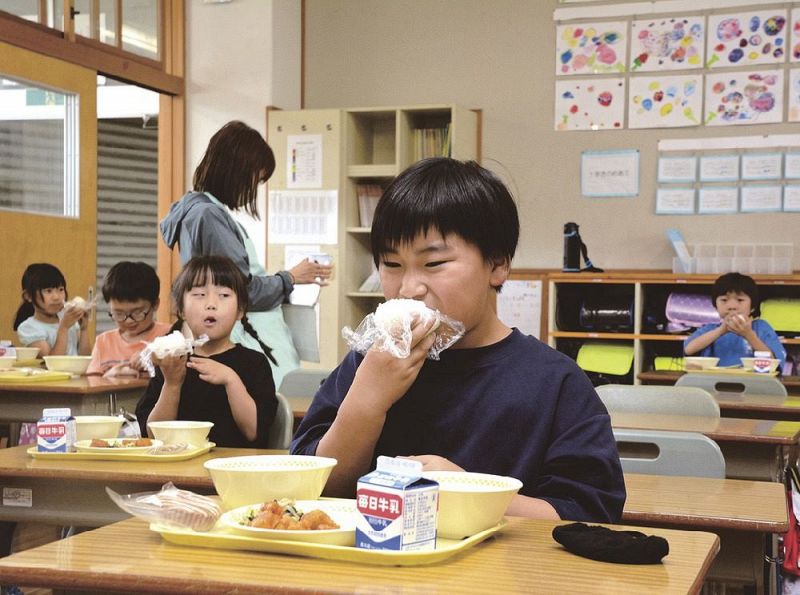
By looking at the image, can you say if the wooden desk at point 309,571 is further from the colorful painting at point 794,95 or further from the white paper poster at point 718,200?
the colorful painting at point 794,95

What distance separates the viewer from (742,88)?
19.9 ft

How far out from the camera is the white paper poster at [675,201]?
243 inches

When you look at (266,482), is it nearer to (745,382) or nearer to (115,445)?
(115,445)

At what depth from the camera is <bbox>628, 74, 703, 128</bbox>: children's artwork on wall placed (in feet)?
20.3

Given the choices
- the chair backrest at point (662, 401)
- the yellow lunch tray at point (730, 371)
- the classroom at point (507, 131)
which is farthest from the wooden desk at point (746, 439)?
the classroom at point (507, 131)

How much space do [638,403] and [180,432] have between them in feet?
5.18

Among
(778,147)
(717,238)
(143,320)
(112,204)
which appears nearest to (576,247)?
(717,238)

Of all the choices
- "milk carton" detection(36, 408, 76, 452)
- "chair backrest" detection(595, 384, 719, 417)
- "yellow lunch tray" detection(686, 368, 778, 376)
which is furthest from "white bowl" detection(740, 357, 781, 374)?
"milk carton" detection(36, 408, 76, 452)

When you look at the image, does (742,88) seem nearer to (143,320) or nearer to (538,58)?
(538,58)

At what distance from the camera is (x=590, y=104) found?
6.39 meters

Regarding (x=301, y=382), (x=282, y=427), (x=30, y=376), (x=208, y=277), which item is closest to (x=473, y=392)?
(x=282, y=427)

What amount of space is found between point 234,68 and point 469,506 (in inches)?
231

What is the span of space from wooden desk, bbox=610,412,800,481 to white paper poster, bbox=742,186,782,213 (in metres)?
3.33

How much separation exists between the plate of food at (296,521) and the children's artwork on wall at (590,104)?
18.0ft
